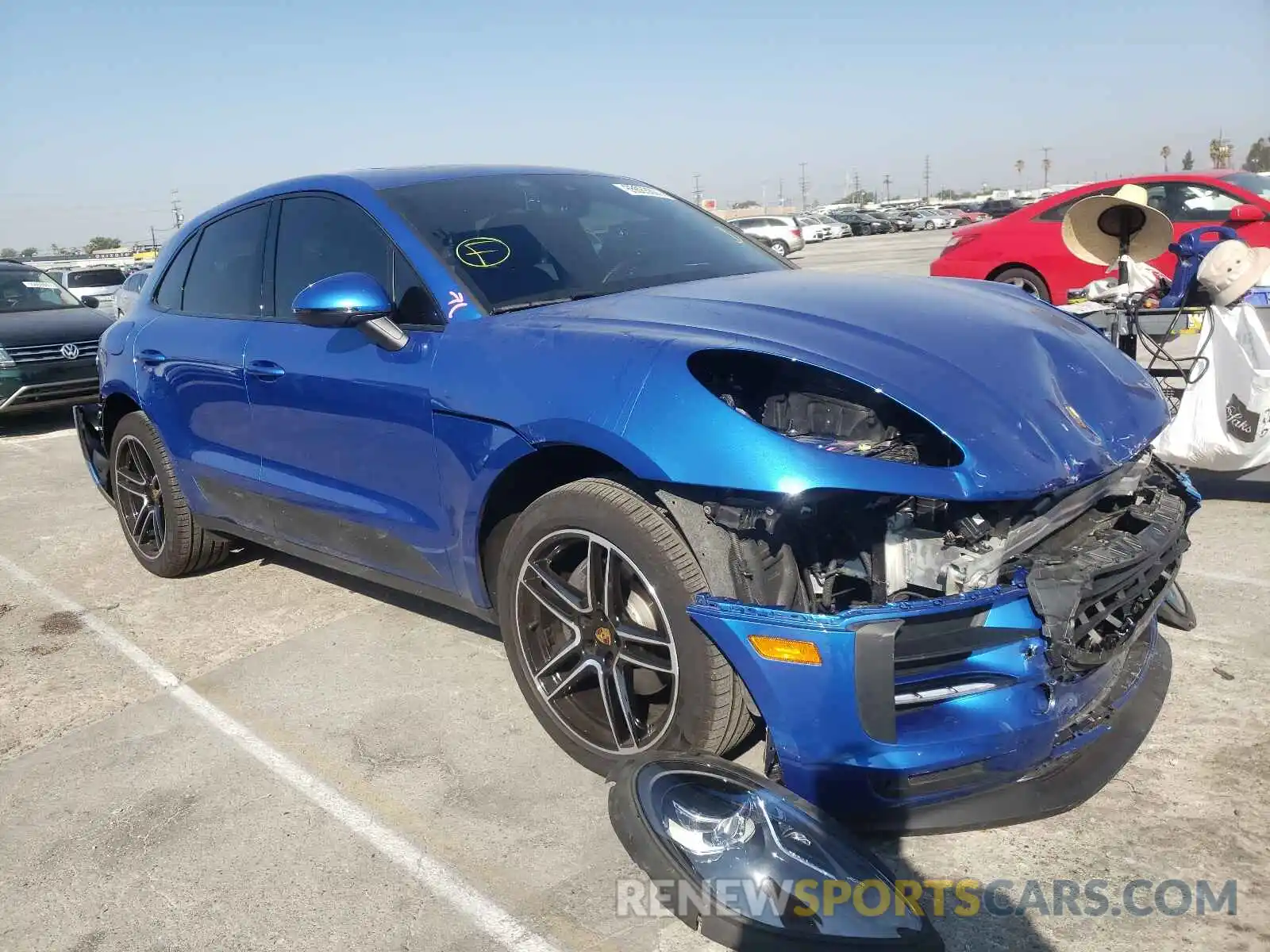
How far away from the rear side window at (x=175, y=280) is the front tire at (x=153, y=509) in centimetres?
54

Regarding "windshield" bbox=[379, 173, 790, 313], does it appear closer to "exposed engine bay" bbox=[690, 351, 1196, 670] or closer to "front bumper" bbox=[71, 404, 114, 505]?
"exposed engine bay" bbox=[690, 351, 1196, 670]

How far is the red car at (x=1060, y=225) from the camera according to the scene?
926 centimetres

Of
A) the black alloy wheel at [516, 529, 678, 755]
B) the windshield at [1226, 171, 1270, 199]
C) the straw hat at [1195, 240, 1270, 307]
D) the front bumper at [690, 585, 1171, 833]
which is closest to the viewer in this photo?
the front bumper at [690, 585, 1171, 833]

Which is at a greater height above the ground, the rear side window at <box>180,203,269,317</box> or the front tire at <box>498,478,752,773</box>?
the rear side window at <box>180,203,269,317</box>

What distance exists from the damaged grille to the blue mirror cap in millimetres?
1963

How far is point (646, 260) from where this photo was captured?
355cm

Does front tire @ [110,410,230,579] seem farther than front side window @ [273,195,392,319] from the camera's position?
Yes

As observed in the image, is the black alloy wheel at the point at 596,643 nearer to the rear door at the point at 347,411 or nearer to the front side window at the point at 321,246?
the rear door at the point at 347,411

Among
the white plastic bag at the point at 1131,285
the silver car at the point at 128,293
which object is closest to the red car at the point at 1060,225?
the white plastic bag at the point at 1131,285

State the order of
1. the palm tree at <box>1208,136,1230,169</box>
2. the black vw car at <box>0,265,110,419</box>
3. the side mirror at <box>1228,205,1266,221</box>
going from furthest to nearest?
1. the palm tree at <box>1208,136,1230,169</box>
2. the black vw car at <box>0,265,110,419</box>
3. the side mirror at <box>1228,205,1266,221</box>

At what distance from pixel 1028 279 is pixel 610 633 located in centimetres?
855

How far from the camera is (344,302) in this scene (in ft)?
10.0

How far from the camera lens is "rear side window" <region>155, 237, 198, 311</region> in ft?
15.3

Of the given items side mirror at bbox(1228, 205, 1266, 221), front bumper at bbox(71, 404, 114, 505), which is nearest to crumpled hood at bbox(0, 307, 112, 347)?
front bumper at bbox(71, 404, 114, 505)
